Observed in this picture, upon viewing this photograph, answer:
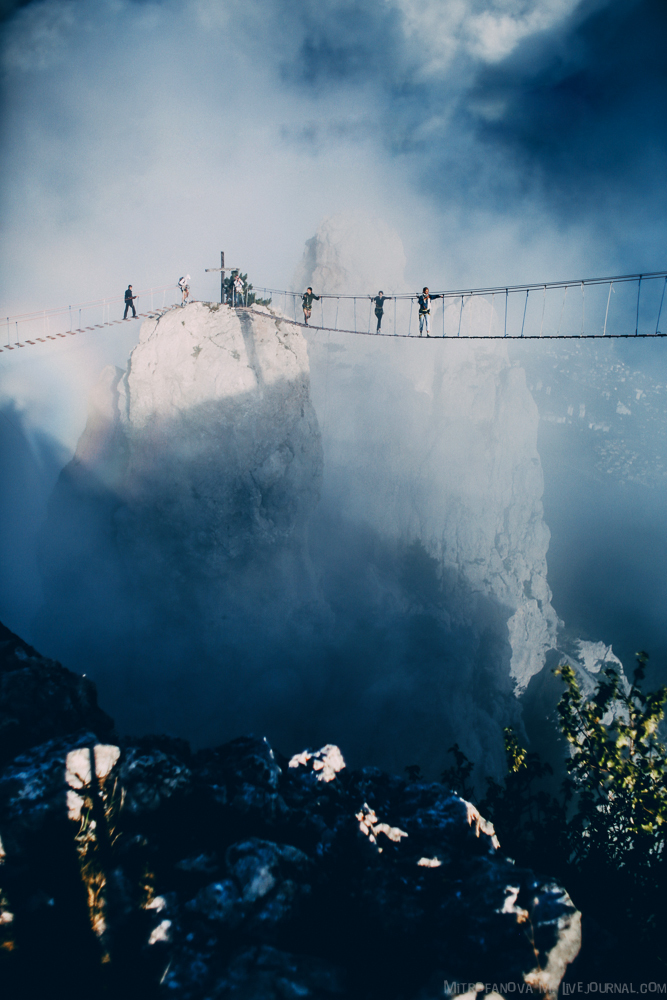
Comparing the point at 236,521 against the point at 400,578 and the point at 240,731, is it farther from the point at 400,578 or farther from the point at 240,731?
the point at 400,578

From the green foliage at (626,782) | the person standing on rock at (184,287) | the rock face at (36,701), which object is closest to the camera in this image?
the rock face at (36,701)

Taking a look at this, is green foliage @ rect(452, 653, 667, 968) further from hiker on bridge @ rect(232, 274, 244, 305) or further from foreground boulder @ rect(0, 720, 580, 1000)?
hiker on bridge @ rect(232, 274, 244, 305)

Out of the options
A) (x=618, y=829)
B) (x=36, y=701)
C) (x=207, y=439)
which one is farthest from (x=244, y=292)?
(x=618, y=829)

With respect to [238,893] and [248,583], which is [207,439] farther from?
[238,893]

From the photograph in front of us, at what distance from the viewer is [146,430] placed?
2548cm

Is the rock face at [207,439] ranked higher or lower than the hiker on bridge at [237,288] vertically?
lower

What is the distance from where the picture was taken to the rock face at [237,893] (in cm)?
560

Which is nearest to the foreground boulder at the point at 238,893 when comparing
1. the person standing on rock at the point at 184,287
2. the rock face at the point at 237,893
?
the rock face at the point at 237,893

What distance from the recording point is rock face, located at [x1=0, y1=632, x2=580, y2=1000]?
5.60 m

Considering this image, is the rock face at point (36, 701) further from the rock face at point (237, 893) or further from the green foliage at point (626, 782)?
the green foliage at point (626, 782)

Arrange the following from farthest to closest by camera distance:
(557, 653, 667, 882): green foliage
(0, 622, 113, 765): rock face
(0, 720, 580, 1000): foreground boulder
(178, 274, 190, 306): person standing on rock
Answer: (178, 274, 190, 306): person standing on rock → (557, 653, 667, 882): green foliage → (0, 622, 113, 765): rock face → (0, 720, 580, 1000): foreground boulder

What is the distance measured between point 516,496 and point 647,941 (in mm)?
41239

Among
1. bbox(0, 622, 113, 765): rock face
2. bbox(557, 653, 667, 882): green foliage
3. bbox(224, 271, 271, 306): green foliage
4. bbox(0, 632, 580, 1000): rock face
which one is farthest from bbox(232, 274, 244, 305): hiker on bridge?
bbox(557, 653, 667, 882): green foliage

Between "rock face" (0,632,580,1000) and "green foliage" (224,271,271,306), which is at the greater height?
"green foliage" (224,271,271,306)
